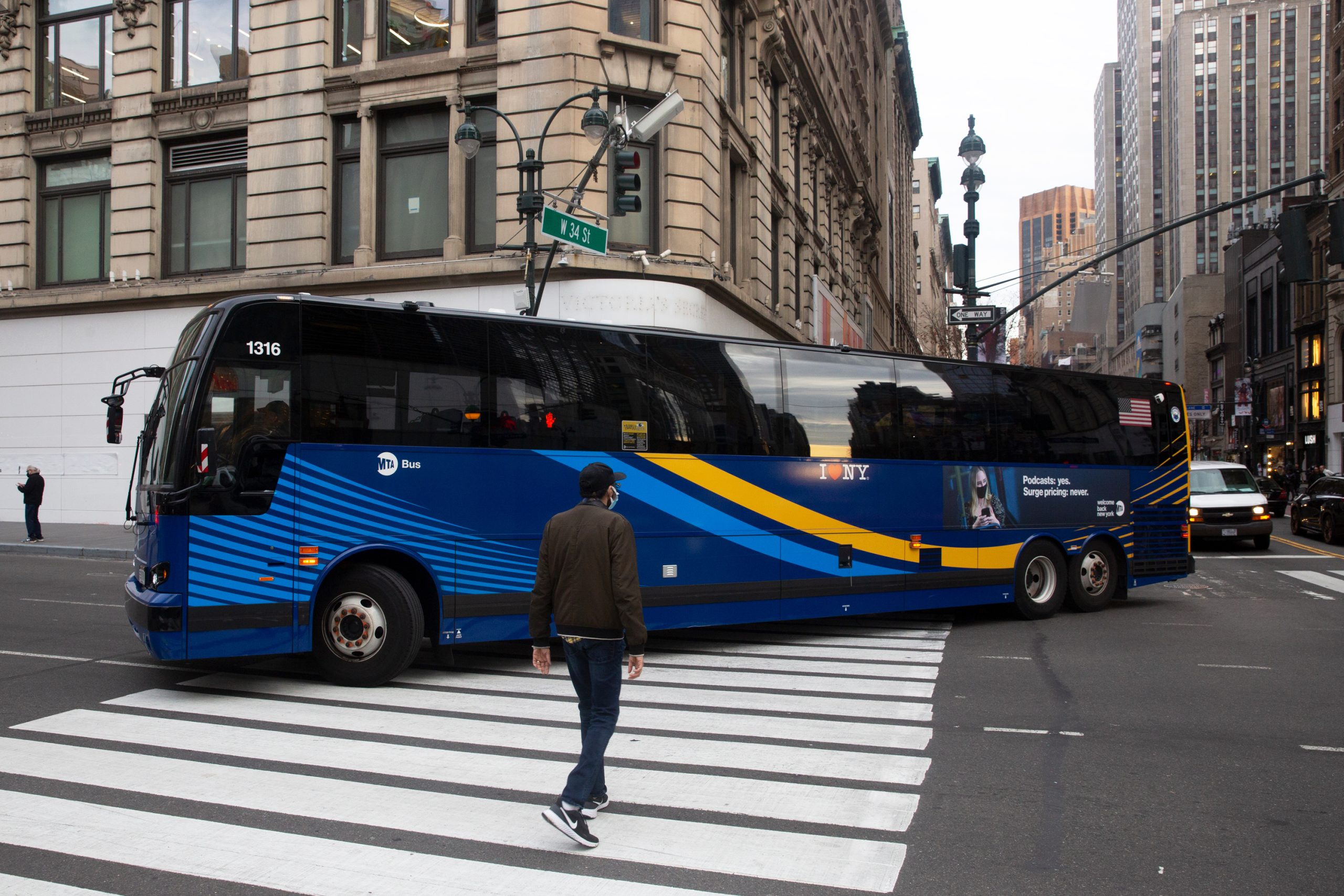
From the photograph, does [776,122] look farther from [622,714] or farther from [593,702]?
[593,702]

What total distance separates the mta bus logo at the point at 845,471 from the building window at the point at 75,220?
22.7 metres

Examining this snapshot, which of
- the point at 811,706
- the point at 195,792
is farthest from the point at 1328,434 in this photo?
the point at 195,792

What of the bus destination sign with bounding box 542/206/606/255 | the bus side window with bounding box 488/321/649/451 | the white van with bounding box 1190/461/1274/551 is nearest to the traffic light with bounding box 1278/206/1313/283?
the white van with bounding box 1190/461/1274/551

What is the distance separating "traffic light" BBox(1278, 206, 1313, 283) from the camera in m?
14.8

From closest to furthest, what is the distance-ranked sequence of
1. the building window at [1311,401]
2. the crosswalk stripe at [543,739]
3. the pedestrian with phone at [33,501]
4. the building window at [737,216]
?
the crosswalk stripe at [543,739] < the pedestrian with phone at [33,501] < the building window at [737,216] < the building window at [1311,401]

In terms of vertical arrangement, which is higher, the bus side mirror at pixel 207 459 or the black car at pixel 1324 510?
the bus side mirror at pixel 207 459

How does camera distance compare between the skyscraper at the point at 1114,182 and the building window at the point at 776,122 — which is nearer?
the building window at the point at 776,122

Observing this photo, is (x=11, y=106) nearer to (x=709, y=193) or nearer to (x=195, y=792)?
(x=709, y=193)

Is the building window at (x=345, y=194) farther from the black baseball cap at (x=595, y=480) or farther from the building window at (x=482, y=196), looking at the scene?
the black baseball cap at (x=595, y=480)

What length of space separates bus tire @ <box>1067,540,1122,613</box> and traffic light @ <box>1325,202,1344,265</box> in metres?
5.47

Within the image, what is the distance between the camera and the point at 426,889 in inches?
167

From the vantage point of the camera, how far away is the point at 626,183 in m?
15.2

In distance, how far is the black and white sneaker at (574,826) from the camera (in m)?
4.65

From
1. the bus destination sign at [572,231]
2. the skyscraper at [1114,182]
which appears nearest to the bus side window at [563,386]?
the bus destination sign at [572,231]
